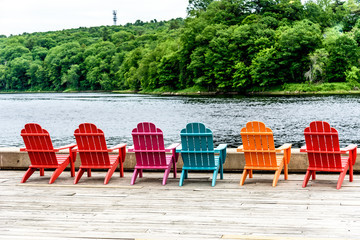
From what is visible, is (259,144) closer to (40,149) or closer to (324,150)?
(324,150)

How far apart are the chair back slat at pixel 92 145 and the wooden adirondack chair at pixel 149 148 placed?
1.73 ft

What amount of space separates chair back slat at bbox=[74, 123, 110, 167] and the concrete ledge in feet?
3.58

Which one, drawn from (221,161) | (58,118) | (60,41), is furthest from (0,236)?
(60,41)

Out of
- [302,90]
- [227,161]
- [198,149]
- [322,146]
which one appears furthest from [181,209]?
[302,90]

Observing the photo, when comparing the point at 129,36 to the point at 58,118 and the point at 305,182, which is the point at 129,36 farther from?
the point at 305,182

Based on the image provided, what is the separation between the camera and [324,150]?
714 centimetres

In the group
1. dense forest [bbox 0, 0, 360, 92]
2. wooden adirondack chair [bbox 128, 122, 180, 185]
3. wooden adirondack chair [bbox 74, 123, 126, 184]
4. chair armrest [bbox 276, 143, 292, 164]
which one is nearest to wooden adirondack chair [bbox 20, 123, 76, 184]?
wooden adirondack chair [bbox 74, 123, 126, 184]

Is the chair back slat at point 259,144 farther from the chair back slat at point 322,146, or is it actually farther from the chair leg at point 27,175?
the chair leg at point 27,175

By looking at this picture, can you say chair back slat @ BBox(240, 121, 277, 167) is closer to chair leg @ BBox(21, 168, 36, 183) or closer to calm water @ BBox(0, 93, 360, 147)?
chair leg @ BBox(21, 168, 36, 183)

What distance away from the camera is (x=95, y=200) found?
21.7 feet

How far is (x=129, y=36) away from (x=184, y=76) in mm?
55453

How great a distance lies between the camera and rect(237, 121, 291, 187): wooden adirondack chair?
7.29m

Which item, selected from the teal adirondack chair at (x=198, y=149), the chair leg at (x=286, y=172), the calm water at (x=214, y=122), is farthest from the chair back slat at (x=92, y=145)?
the calm water at (x=214, y=122)

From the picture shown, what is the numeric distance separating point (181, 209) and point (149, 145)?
1871mm
